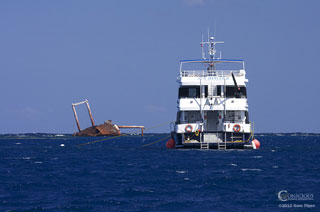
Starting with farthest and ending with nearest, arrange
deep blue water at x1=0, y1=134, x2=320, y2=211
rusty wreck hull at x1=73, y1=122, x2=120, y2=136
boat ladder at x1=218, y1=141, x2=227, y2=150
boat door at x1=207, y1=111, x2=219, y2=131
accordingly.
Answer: rusty wreck hull at x1=73, y1=122, x2=120, y2=136 → boat door at x1=207, y1=111, x2=219, y2=131 → boat ladder at x1=218, y1=141, x2=227, y2=150 → deep blue water at x1=0, y1=134, x2=320, y2=211

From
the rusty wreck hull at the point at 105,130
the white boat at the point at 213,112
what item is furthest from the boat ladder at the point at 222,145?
the rusty wreck hull at the point at 105,130

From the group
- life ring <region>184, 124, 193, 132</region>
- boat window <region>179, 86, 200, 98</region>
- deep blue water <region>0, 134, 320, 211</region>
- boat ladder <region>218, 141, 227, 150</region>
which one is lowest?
deep blue water <region>0, 134, 320, 211</region>

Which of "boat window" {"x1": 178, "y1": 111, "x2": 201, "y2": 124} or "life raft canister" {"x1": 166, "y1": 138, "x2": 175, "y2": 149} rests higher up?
"boat window" {"x1": 178, "y1": 111, "x2": 201, "y2": 124}

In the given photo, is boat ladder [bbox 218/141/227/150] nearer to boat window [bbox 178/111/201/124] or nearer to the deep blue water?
boat window [bbox 178/111/201/124]

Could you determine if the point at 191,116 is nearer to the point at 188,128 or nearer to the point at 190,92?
the point at 190,92

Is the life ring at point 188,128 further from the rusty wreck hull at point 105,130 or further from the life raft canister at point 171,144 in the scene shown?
the rusty wreck hull at point 105,130

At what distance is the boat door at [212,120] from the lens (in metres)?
60.8

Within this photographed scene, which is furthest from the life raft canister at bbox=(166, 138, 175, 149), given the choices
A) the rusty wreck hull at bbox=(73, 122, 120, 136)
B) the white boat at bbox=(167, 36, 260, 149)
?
the rusty wreck hull at bbox=(73, 122, 120, 136)

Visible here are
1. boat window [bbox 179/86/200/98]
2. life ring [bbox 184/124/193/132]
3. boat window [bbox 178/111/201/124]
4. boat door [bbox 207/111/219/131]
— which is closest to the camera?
life ring [bbox 184/124/193/132]

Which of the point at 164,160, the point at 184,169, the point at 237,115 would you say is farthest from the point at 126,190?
the point at 237,115

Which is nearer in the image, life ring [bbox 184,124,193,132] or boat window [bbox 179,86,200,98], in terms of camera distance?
life ring [bbox 184,124,193,132]

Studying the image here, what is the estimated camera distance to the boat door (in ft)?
200

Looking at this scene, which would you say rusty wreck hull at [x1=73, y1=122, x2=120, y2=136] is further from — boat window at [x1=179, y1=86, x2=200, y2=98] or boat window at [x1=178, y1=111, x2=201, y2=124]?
boat window at [x1=179, y1=86, x2=200, y2=98]

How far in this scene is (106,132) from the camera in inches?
6565
